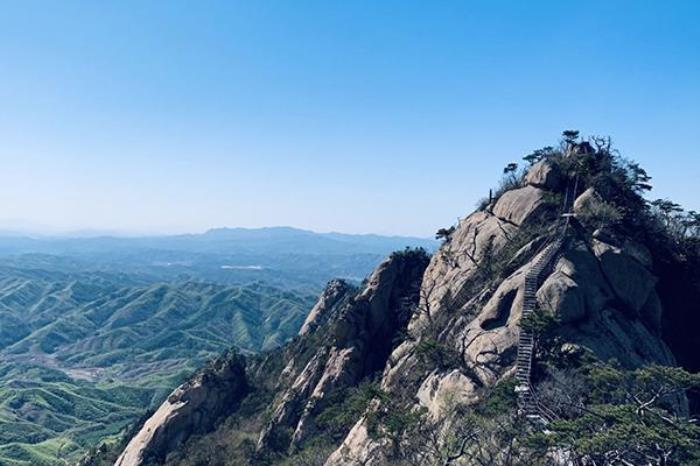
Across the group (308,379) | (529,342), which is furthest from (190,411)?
(529,342)

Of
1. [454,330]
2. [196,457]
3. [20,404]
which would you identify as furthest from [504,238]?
[20,404]

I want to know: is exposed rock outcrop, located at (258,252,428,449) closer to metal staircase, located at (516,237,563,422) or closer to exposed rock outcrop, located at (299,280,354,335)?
metal staircase, located at (516,237,563,422)

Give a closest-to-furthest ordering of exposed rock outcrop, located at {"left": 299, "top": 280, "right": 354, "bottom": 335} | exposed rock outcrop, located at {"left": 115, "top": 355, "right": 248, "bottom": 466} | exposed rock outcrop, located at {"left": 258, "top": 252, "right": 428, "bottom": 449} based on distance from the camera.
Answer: exposed rock outcrop, located at {"left": 258, "top": 252, "right": 428, "bottom": 449} → exposed rock outcrop, located at {"left": 115, "top": 355, "right": 248, "bottom": 466} → exposed rock outcrop, located at {"left": 299, "top": 280, "right": 354, "bottom": 335}

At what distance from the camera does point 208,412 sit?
2149 inches

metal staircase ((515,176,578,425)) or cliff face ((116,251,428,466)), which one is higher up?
metal staircase ((515,176,578,425))

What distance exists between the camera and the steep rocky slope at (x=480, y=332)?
28969mm

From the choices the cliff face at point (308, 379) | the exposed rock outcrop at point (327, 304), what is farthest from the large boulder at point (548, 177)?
the exposed rock outcrop at point (327, 304)

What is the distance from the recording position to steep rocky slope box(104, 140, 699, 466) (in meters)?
29.0

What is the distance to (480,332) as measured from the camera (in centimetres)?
3441

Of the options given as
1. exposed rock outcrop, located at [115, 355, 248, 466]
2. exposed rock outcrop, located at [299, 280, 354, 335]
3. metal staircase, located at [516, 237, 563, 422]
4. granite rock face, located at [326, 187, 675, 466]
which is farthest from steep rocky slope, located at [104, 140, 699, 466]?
exposed rock outcrop, located at [299, 280, 354, 335]

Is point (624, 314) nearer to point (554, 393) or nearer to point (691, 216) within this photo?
point (554, 393)

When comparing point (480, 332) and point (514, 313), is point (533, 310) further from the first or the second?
point (480, 332)

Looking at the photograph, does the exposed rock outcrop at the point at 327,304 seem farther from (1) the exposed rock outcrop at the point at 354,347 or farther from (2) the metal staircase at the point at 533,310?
(2) the metal staircase at the point at 533,310

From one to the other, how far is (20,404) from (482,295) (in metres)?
186
